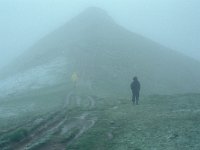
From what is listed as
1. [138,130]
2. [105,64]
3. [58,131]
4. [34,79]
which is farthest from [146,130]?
[105,64]

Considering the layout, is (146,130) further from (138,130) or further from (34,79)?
(34,79)

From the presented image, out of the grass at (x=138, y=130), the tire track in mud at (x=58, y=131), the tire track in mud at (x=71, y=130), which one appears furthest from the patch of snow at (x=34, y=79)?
the tire track in mud at (x=71, y=130)

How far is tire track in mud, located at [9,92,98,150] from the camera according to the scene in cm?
2498

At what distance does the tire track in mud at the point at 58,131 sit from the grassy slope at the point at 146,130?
38.4 inches

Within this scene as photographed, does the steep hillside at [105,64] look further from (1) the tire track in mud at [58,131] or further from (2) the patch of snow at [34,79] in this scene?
(1) the tire track in mud at [58,131]

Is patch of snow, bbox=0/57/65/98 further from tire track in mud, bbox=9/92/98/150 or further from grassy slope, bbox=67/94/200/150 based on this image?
grassy slope, bbox=67/94/200/150

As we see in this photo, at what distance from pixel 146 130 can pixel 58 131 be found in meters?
7.02

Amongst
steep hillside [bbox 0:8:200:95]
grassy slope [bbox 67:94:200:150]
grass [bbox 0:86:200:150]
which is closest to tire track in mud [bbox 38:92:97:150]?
grass [bbox 0:86:200:150]

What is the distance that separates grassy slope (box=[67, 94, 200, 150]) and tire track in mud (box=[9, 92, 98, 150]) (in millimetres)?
976

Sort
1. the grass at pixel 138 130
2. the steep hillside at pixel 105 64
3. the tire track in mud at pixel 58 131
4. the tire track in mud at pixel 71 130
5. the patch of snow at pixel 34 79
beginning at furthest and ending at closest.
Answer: the steep hillside at pixel 105 64
the patch of snow at pixel 34 79
the tire track in mud at pixel 58 131
the tire track in mud at pixel 71 130
the grass at pixel 138 130

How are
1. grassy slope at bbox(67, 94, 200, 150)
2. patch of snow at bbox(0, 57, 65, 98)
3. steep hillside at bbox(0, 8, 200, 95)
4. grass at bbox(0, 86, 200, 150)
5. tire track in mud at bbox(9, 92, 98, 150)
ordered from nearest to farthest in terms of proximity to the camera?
1. grassy slope at bbox(67, 94, 200, 150)
2. grass at bbox(0, 86, 200, 150)
3. tire track in mud at bbox(9, 92, 98, 150)
4. patch of snow at bbox(0, 57, 65, 98)
5. steep hillside at bbox(0, 8, 200, 95)

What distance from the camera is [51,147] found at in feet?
80.1

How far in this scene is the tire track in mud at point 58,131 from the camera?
24984 millimetres

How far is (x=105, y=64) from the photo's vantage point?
94.3 m
